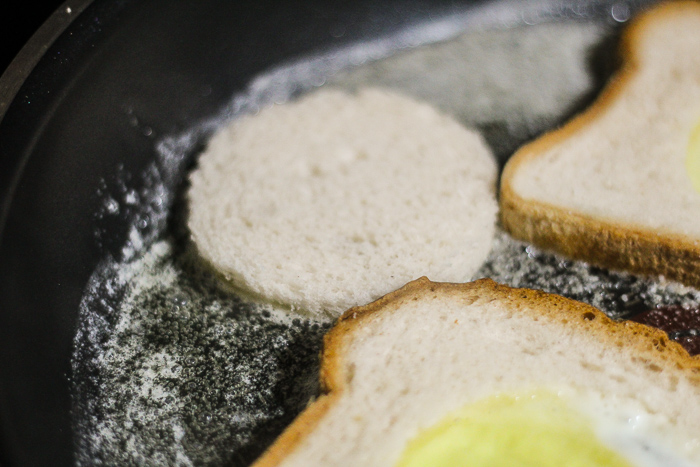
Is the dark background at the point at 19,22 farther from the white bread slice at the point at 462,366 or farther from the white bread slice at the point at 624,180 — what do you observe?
the white bread slice at the point at 624,180

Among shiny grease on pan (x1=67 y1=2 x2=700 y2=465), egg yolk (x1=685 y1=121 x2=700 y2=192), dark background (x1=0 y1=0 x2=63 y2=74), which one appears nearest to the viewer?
shiny grease on pan (x1=67 y1=2 x2=700 y2=465)

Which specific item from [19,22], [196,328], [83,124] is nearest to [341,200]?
[196,328]

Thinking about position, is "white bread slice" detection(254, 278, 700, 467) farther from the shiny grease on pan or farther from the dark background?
the dark background

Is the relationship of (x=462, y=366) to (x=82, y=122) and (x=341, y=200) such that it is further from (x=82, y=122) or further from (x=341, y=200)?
(x=82, y=122)

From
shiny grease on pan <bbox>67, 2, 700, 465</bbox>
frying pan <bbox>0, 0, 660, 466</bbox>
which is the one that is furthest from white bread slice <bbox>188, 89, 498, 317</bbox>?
frying pan <bbox>0, 0, 660, 466</bbox>

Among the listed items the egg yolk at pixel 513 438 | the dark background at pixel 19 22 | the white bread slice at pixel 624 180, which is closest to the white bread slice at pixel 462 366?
the egg yolk at pixel 513 438

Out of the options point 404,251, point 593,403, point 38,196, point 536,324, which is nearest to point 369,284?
point 404,251
